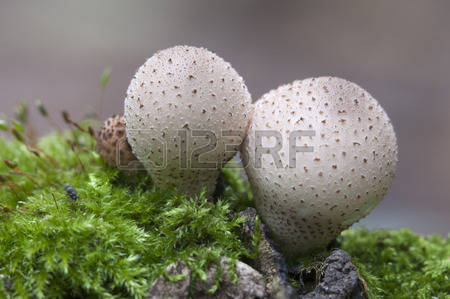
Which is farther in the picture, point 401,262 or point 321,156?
point 401,262

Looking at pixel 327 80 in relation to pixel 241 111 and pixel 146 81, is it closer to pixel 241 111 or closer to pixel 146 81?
pixel 241 111

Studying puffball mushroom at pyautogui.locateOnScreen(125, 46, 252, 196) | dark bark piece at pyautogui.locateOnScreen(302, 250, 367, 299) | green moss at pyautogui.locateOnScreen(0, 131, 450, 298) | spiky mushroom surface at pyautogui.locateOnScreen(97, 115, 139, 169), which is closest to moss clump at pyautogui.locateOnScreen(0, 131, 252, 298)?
green moss at pyautogui.locateOnScreen(0, 131, 450, 298)

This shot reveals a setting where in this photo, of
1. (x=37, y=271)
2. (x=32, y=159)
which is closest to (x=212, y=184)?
(x=37, y=271)

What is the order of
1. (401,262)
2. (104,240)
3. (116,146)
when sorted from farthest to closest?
(401,262)
(116,146)
(104,240)

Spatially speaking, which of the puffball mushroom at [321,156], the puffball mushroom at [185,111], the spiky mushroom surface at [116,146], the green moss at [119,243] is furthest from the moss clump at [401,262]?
the spiky mushroom surface at [116,146]

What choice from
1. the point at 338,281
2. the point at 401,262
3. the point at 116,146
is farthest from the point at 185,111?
the point at 401,262

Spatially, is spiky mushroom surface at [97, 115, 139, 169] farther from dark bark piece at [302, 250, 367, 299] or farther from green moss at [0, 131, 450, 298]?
dark bark piece at [302, 250, 367, 299]

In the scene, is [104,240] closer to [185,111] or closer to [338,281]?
[185,111]
